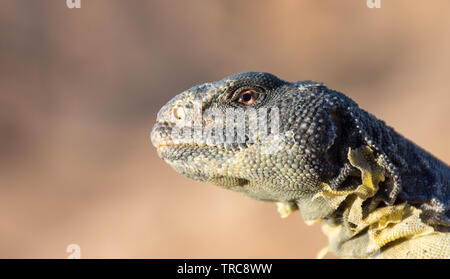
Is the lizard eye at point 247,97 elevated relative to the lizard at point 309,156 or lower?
Result: elevated

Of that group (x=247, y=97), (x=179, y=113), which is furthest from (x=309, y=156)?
(x=179, y=113)

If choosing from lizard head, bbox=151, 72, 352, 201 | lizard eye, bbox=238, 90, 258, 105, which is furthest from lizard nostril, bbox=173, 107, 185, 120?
lizard eye, bbox=238, 90, 258, 105

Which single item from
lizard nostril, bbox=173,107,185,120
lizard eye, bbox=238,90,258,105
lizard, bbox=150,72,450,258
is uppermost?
lizard eye, bbox=238,90,258,105

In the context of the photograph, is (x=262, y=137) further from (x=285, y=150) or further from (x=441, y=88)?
(x=441, y=88)

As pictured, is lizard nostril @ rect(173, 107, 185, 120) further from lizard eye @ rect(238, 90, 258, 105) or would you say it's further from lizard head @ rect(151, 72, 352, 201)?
lizard eye @ rect(238, 90, 258, 105)

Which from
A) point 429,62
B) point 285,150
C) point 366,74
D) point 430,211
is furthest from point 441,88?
point 285,150

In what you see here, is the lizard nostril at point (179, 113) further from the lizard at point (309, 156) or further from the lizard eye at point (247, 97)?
the lizard eye at point (247, 97)

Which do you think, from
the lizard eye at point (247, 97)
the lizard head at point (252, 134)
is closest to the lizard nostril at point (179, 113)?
the lizard head at point (252, 134)

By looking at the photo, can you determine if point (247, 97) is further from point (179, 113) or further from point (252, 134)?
point (179, 113)

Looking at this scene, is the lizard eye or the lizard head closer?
the lizard head
